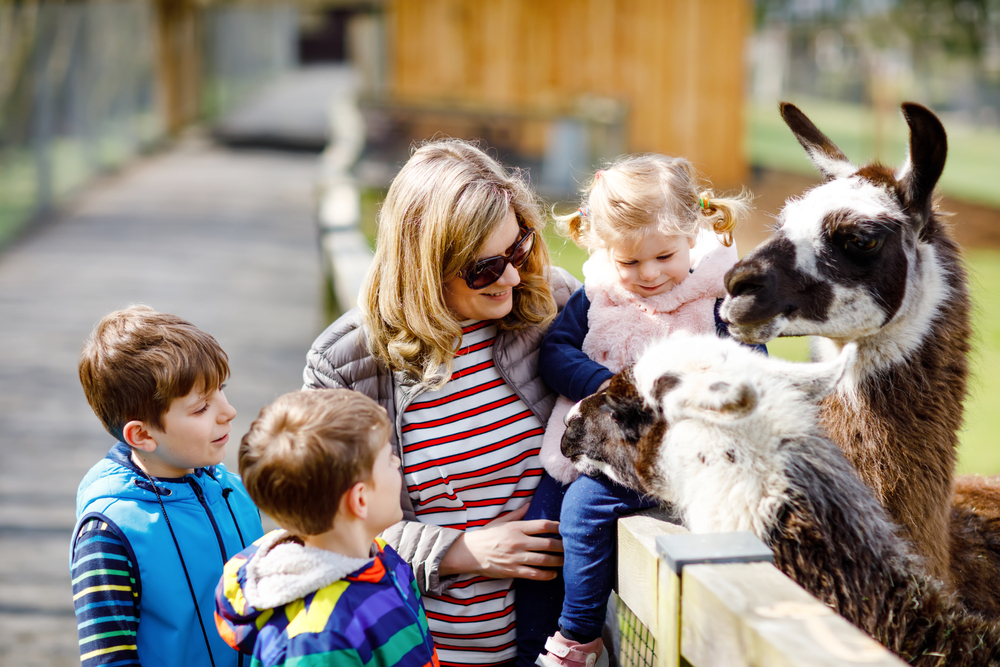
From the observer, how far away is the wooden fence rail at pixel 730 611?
121cm

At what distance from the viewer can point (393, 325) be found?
228cm

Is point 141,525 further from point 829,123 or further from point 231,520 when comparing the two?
point 829,123

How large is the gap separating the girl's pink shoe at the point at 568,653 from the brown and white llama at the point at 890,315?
2.47 ft

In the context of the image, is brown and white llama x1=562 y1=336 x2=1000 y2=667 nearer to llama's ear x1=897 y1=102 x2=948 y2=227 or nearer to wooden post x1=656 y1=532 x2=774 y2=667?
wooden post x1=656 y1=532 x2=774 y2=667

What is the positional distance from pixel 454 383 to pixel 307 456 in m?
0.67

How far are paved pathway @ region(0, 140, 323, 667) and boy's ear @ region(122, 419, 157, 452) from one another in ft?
6.51

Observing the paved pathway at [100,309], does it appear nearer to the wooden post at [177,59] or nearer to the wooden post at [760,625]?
the wooden post at [760,625]

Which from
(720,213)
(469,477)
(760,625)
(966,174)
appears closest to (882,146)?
(966,174)

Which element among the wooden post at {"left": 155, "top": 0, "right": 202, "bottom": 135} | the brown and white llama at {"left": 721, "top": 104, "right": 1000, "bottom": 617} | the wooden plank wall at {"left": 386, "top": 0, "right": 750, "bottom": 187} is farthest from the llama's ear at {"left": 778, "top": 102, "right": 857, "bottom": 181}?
the wooden post at {"left": 155, "top": 0, "right": 202, "bottom": 135}

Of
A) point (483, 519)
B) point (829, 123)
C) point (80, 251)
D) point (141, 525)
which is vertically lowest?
point (829, 123)

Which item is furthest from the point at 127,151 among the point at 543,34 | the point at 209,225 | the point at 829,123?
the point at 829,123

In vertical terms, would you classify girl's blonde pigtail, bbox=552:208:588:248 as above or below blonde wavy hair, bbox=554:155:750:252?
below

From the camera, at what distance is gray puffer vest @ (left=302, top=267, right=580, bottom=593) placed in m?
2.19

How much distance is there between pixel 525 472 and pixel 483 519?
15 cm
